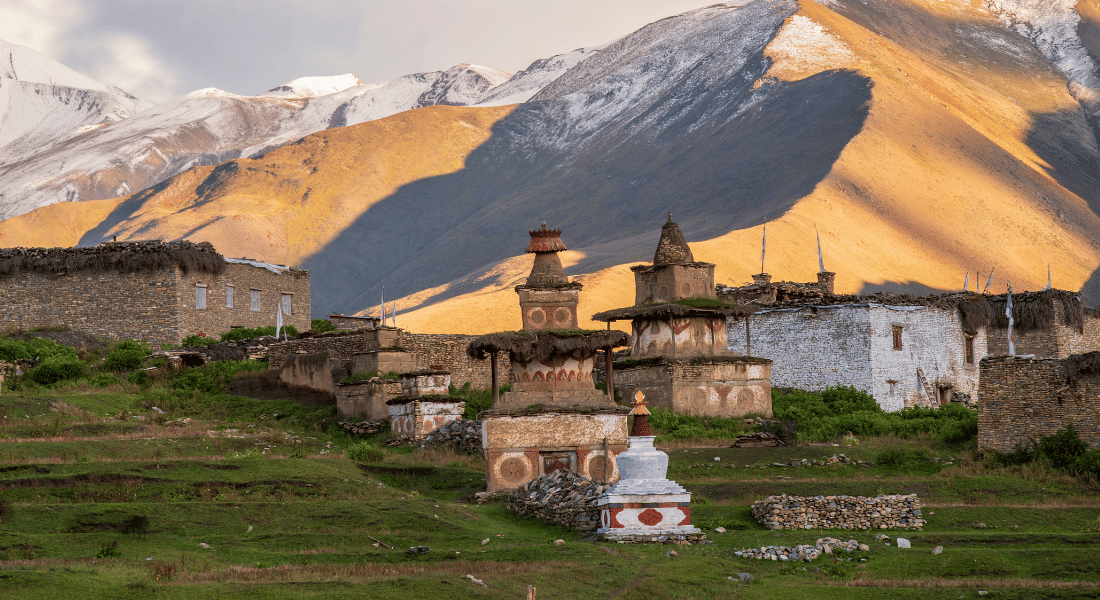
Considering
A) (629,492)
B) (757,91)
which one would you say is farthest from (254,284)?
(757,91)

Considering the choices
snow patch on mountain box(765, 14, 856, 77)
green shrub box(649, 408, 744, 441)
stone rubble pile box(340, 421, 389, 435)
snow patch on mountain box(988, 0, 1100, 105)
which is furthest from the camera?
snow patch on mountain box(988, 0, 1100, 105)

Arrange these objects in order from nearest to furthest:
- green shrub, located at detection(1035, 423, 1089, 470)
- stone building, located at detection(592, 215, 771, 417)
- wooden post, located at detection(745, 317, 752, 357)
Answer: green shrub, located at detection(1035, 423, 1089, 470)
stone building, located at detection(592, 215, 771, 417)
wooden post, located at detection(745, 317, 752, 357)

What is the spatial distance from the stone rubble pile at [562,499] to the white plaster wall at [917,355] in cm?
2092

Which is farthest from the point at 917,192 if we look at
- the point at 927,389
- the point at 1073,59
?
the point at 1073,59

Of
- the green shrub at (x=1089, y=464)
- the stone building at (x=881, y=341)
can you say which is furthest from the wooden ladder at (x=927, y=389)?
the green shrub at (x=1089, y=464)

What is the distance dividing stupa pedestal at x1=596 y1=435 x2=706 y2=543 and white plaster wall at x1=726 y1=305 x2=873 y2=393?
75.2 ft

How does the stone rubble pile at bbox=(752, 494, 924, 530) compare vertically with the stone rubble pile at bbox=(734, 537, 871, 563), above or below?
above

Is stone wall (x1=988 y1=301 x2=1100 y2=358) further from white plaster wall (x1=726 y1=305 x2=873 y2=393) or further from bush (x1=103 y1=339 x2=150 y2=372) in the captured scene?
bush (x1=103 y1=339 x2=150 y2=372)

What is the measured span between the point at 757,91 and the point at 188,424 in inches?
5373

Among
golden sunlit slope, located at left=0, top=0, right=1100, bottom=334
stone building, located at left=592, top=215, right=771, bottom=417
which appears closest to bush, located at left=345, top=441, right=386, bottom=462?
stone building, located at left=592, top=215, right=771, bottom=417

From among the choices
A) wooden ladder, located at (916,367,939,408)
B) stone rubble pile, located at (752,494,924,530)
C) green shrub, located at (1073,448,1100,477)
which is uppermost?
wooden ladder, located at (916,367,939,408)

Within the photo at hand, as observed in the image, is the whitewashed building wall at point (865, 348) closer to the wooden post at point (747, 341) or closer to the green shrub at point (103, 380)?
the wooden post at point (747, 341)

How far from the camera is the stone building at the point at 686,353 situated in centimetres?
3756

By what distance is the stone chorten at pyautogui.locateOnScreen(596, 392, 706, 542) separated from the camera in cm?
2020
